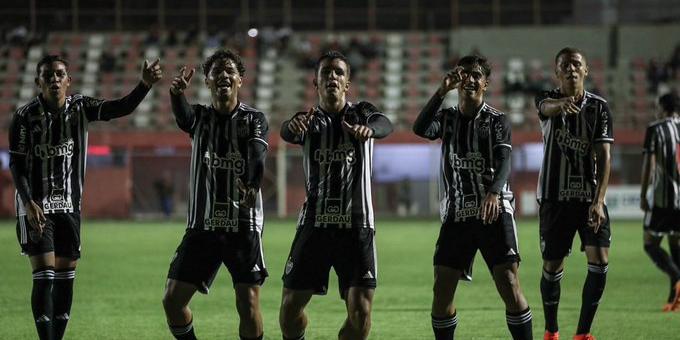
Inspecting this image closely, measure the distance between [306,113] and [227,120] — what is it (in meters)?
0.71

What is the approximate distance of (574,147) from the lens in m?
9.41

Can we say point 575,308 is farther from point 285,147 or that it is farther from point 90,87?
point 90,87

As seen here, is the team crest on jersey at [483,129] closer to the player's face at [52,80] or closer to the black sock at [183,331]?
the black sock at [183,331]

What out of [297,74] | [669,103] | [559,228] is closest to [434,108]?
[559,228]

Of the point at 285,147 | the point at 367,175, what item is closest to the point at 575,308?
the point at 367,175

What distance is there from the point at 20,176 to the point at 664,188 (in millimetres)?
7184

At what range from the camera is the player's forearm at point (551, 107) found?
915 centimetres

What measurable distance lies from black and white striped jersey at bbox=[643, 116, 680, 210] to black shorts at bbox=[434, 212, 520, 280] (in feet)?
15.0

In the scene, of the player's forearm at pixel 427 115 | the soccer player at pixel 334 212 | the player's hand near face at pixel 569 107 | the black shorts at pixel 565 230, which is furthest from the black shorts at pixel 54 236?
the player's hand near face at pixel 569 107

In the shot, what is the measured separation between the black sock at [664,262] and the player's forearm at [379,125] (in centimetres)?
584

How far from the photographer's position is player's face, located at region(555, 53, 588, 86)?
9.27 metres

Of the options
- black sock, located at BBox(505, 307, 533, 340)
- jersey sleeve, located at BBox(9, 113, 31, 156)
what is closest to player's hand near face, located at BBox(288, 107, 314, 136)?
black sock, located at BBox(505, 307, 533, 340)

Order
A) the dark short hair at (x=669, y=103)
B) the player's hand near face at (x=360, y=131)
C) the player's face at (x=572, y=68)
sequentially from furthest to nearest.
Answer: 1. the dark short hair at (x=669, y=103)
2. the player's face at (x=572, y=68)
3. the player's hand near face at (x=360, y=131)

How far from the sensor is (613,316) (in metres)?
11.8
